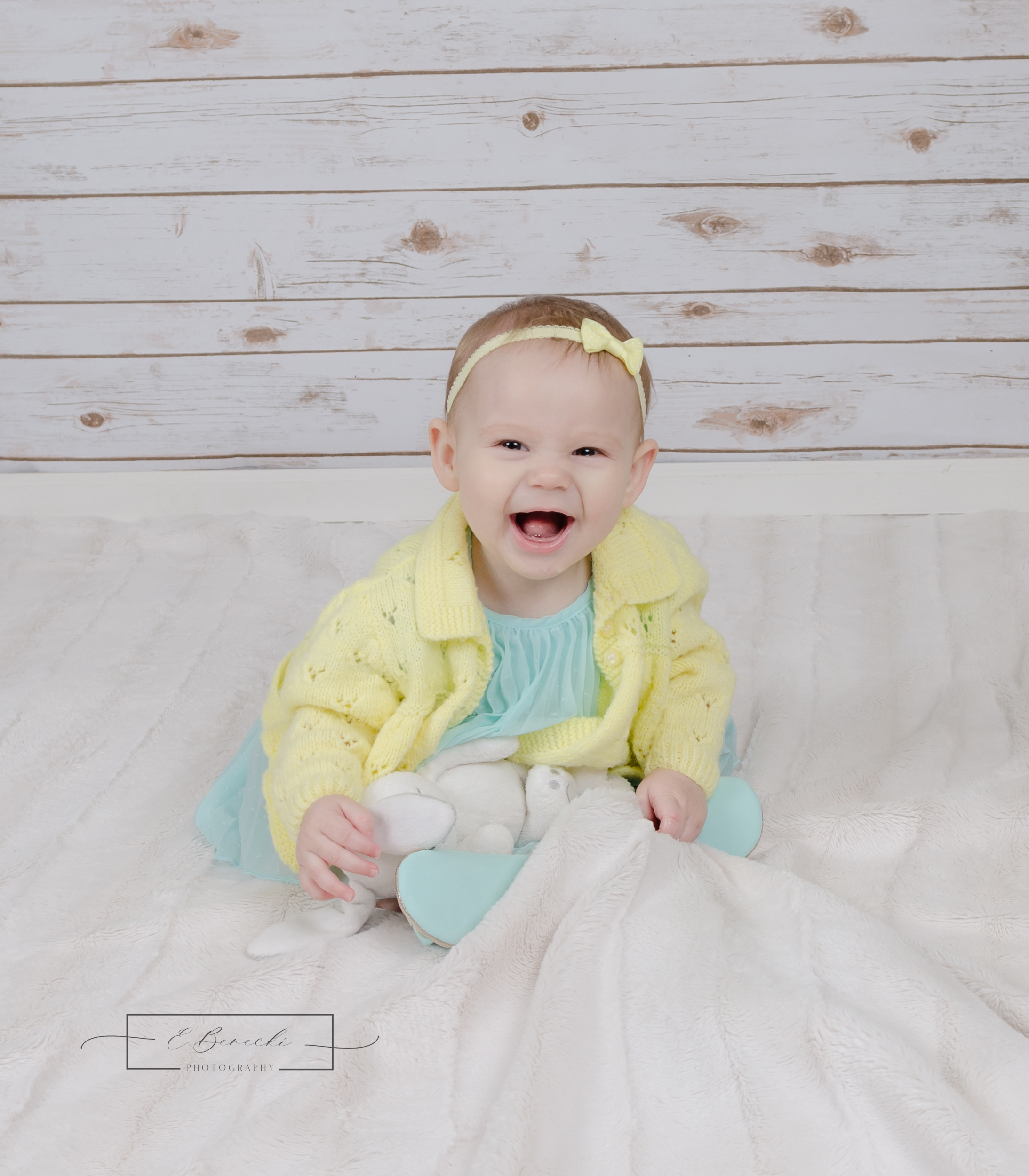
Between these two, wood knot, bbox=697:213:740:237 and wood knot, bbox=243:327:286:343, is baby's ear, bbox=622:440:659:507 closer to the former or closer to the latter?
wood knot, bbox=697:213:740:237

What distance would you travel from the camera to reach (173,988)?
904 mm

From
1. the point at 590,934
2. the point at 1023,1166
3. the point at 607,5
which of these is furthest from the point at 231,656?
the point at 607,5

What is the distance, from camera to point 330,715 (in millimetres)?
1021

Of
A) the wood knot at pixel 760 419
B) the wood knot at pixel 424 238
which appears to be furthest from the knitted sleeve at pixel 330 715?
the wood knot at pixel 760 419

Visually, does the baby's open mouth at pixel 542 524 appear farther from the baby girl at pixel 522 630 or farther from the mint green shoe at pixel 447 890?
the mint green shoe at pixel 447 890

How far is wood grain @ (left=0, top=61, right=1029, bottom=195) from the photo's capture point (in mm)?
1970

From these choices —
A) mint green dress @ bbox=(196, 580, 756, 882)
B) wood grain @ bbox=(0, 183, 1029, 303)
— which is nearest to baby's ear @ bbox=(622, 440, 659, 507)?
mint green dress @ bbox=(196, 580, 756, 882)

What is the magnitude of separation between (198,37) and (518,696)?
1.47 meters

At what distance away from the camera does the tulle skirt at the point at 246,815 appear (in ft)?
3.44

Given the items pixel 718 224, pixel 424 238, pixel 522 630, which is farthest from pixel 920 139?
pixel 522 630

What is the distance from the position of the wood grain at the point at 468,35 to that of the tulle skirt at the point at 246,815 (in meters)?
1.27

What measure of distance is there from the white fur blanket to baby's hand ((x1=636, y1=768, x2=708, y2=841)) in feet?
0.17

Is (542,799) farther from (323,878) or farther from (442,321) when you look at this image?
(442,321)

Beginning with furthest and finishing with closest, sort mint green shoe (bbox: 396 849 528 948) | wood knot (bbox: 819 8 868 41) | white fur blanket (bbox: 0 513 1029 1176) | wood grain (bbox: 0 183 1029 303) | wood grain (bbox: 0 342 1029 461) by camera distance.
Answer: wood grain (bbox: 0 342 1029 461) < wood grain (bbox: 0 183 1029 303) < wood knot (bbox: 819 8 868 41) < mint green shoe (bbox: 396 849 528 948) < white fur blanket (bbox: 0 513 1029 1176)
